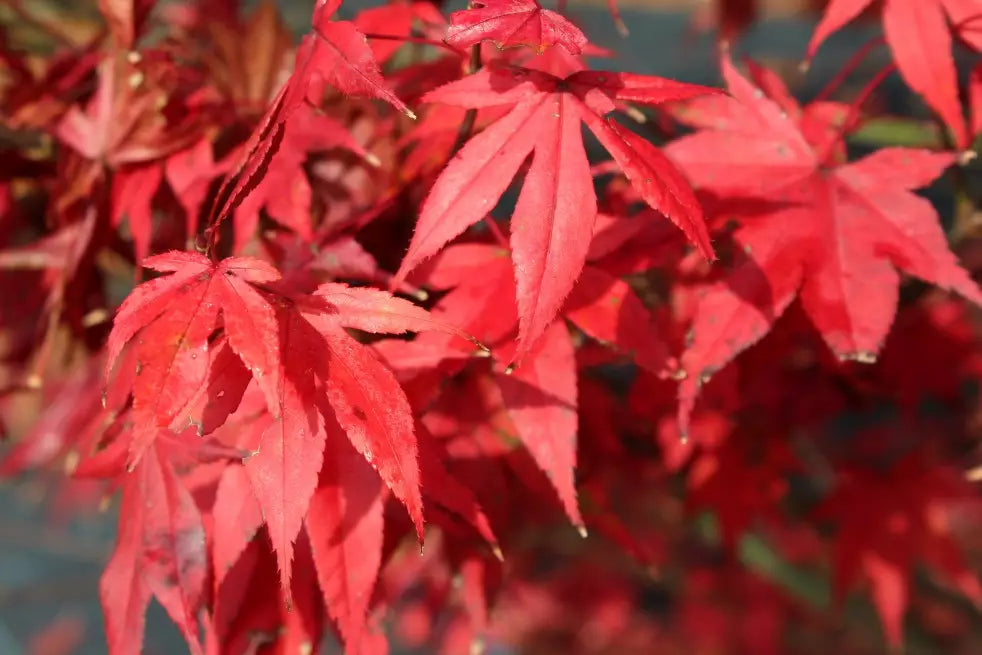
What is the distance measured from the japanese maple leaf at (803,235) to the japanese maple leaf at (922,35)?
0.18ft

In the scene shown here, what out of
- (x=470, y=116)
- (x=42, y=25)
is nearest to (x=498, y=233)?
(x=470, y=116)

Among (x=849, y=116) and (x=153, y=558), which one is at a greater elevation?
(x=849, y=116)

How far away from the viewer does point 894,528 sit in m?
1.21

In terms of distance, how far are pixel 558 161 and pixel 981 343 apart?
1052 millimetres

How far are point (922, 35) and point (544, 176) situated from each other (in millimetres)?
375

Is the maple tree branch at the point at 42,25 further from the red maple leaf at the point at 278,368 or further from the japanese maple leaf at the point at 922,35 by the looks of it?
the japanese maple leaf at the point at 922,35

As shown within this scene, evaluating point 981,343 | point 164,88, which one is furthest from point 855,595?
point 164,88

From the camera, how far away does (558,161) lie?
527mm

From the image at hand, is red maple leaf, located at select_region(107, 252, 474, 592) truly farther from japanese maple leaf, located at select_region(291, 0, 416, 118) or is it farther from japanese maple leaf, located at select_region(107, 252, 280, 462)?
japanese maple leaf, located at select_region(291, 0, 416, 118)

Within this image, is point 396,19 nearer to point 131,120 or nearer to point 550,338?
point 131,120

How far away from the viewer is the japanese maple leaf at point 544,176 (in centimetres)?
49

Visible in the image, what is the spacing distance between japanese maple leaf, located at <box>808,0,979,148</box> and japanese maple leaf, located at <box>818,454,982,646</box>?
2.39 ft

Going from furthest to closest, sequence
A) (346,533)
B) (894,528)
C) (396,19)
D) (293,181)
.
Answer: (894,528) → (396,19) → (293,181) → (346,533)

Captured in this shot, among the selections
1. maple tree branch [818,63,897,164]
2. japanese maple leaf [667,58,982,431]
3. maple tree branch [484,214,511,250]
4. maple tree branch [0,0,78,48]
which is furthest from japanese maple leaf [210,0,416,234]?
maple tree branch [0,0,78,48]
